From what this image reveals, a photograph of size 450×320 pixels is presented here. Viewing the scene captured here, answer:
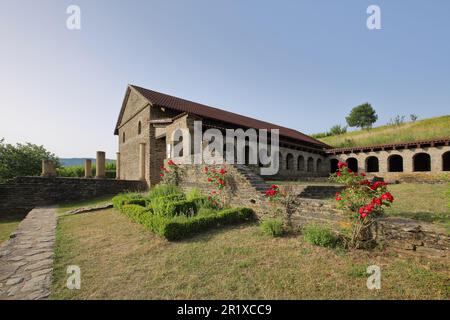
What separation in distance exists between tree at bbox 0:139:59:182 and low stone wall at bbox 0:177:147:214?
32.0ft

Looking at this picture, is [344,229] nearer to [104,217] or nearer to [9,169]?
[104,217]

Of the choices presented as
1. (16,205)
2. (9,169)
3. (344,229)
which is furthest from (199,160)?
(9,169)

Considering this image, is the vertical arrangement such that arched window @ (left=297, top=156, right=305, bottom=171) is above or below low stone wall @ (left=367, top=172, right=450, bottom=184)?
above

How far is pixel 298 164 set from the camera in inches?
816

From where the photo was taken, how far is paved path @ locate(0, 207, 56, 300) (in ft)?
10.8

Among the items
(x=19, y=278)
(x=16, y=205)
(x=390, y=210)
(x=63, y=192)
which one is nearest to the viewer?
(x=19, y=278)

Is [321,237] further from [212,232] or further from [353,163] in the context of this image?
[353,163]

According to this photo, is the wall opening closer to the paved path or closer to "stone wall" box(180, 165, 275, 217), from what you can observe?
"stone wall" box(180, 165, 275, 217)

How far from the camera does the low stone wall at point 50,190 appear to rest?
11727mm

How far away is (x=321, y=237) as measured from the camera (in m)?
4.33

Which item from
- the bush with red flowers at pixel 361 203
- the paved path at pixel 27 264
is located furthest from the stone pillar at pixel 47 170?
the bush with red flowers at pixel 361 203

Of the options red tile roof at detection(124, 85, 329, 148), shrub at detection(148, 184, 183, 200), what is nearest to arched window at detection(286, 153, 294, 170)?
red tile roof at detection(124, 85, 329, 148)

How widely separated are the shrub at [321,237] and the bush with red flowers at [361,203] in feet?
1.02
